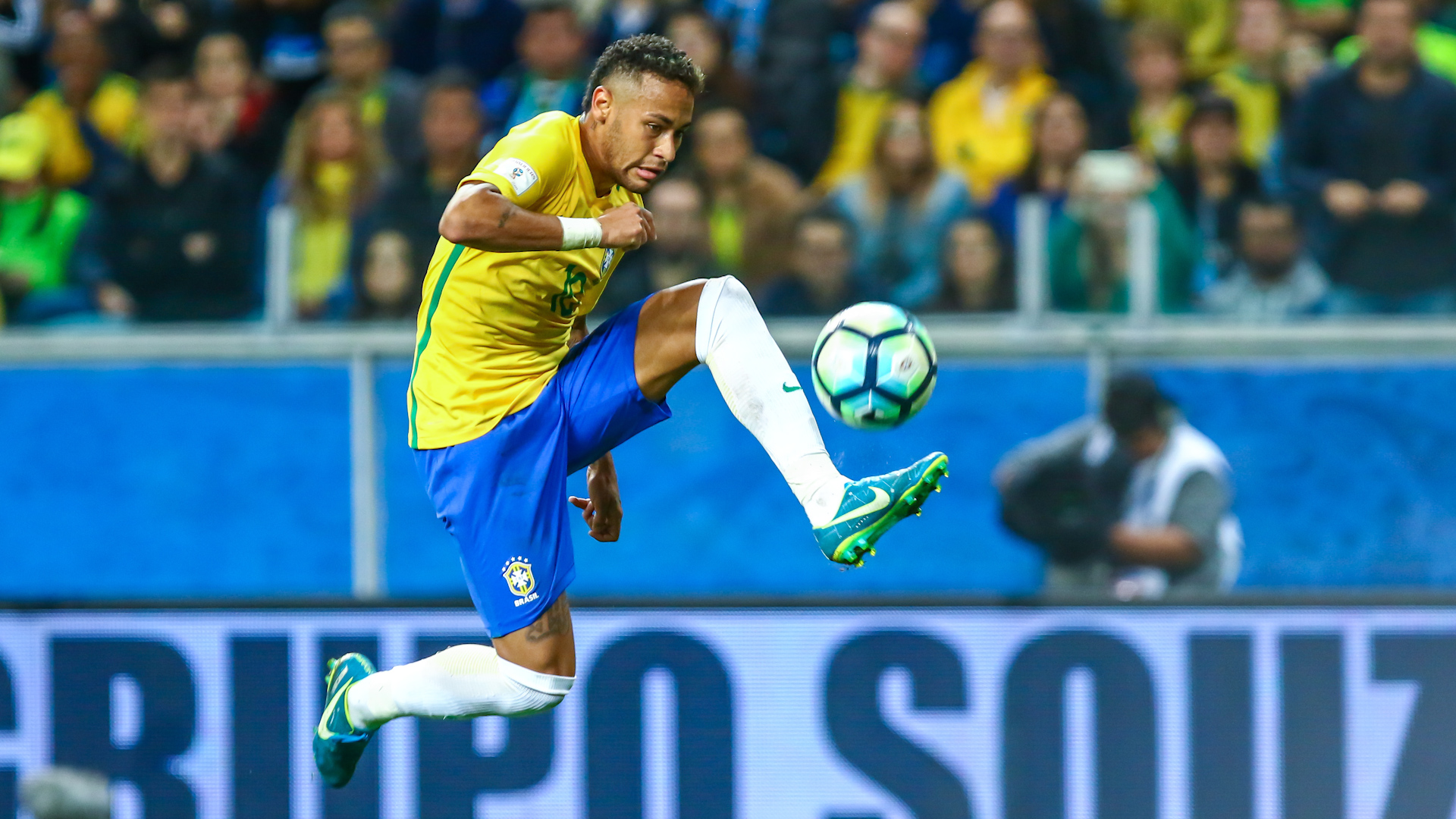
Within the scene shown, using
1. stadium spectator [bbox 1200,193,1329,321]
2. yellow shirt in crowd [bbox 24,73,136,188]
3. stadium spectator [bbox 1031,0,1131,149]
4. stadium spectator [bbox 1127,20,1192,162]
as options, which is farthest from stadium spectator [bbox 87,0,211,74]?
stadium spectator [bbox 1200,193,1329,321]

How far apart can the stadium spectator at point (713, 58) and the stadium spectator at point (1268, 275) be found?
7.85ft

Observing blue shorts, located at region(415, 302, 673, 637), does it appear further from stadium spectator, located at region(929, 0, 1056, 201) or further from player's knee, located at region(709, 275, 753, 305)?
stadium spectator, located at region(929, 0, 1056, 201)

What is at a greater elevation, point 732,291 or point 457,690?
point 732,291

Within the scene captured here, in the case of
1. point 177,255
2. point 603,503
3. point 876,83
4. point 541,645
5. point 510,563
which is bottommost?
point 541,645

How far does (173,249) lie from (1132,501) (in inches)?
161

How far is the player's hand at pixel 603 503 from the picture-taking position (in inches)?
190

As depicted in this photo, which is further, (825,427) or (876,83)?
(876,83)

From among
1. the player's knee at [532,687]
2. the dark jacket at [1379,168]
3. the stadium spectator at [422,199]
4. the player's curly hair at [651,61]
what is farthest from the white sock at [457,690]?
the dark jacket at [1379,168]

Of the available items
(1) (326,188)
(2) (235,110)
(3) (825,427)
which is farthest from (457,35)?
(3) (825,427)

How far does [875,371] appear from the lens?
4.07 metres

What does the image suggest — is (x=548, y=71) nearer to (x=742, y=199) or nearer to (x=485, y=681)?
(x=742, y=199)

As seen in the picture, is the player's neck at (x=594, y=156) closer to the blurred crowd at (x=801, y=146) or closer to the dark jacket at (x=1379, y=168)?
the blurred crowd at (x=801, y=146)

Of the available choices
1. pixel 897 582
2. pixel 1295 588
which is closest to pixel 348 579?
pixel 897 582

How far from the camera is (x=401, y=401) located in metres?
6.97
